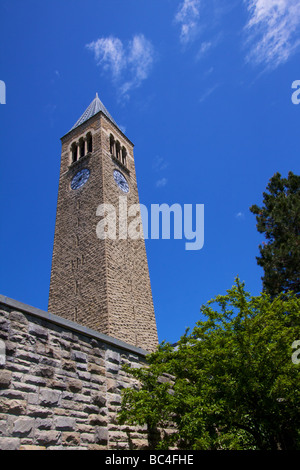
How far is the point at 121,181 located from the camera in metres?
21.3

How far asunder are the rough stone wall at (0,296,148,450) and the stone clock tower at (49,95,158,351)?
7.14 m

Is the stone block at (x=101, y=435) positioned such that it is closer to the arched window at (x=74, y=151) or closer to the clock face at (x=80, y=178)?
the clock face at (x=80, y=178)

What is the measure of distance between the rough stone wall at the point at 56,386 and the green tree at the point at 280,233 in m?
8.63

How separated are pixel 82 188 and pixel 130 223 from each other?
3483 millimetres

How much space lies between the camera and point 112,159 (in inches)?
842

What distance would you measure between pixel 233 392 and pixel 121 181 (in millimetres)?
16440

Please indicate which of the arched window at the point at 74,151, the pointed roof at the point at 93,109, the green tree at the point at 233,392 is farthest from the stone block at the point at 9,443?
the pointed roof at the point at 93,109

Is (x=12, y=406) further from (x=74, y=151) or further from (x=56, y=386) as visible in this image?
(x=74, y=151)

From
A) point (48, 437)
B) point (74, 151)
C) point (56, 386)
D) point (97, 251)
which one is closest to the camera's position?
point (48, 437)

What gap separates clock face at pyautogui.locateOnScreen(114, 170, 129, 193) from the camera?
20.8 m

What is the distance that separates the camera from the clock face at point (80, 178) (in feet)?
66.9

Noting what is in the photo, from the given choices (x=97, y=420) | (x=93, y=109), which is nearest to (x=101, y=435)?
(x=97, y=420)

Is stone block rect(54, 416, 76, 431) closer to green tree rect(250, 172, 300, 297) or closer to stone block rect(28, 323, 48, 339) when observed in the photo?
stone block rect(28, 323, 48, 339)

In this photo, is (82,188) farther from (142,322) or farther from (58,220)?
(142,322)
